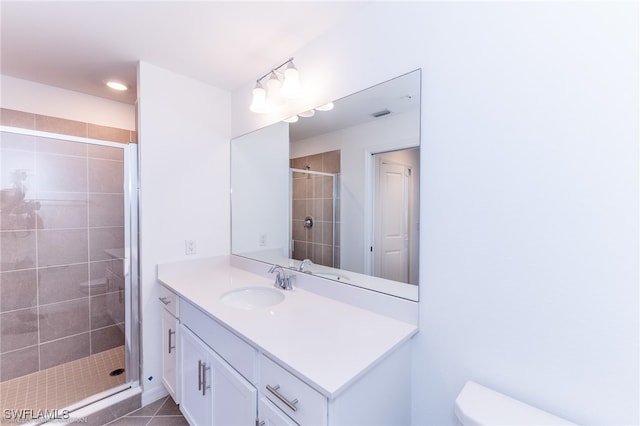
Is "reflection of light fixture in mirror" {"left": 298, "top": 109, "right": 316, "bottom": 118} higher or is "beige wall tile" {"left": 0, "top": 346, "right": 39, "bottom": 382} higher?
"reflection of light fixture in mirror" {"left": 298, "top": 109, "right": 316, "bottom": 118}

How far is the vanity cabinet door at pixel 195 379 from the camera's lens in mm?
1316

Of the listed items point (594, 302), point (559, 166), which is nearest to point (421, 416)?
point (594, 302)

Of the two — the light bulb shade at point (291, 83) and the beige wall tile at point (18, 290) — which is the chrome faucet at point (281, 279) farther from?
the beige wall tile at point (18, 290)

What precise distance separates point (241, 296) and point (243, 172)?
1.02 meters

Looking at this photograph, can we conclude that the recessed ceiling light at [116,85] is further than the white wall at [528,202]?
Yes

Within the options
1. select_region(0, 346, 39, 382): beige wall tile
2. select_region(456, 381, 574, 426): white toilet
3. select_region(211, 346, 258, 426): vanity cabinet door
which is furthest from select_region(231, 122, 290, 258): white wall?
select_region(0, 346, 39, 382): beige wall tile

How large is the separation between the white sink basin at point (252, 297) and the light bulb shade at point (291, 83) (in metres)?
1.18

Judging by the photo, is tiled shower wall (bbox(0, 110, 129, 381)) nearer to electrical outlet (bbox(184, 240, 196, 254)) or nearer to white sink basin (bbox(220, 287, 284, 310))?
electrical outlet (bbox(184, 240, 196, 254))

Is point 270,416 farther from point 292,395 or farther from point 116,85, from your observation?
point 116,85

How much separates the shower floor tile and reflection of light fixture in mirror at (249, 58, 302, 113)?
7.02ft

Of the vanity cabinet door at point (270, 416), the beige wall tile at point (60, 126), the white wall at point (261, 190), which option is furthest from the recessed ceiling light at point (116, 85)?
the vanity cabinet door at point (270, 416)

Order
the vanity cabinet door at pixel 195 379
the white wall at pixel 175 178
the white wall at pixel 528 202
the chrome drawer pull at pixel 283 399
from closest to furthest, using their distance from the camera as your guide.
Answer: the white wall at pixel 528 202
the chrome drawer pull at pixel 283 399
the vanity cabinet door at pixel 195 379
the white wall at pixel 175 178

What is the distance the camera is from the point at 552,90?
827 millimetres

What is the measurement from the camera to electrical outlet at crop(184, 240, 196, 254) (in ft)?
6.49
